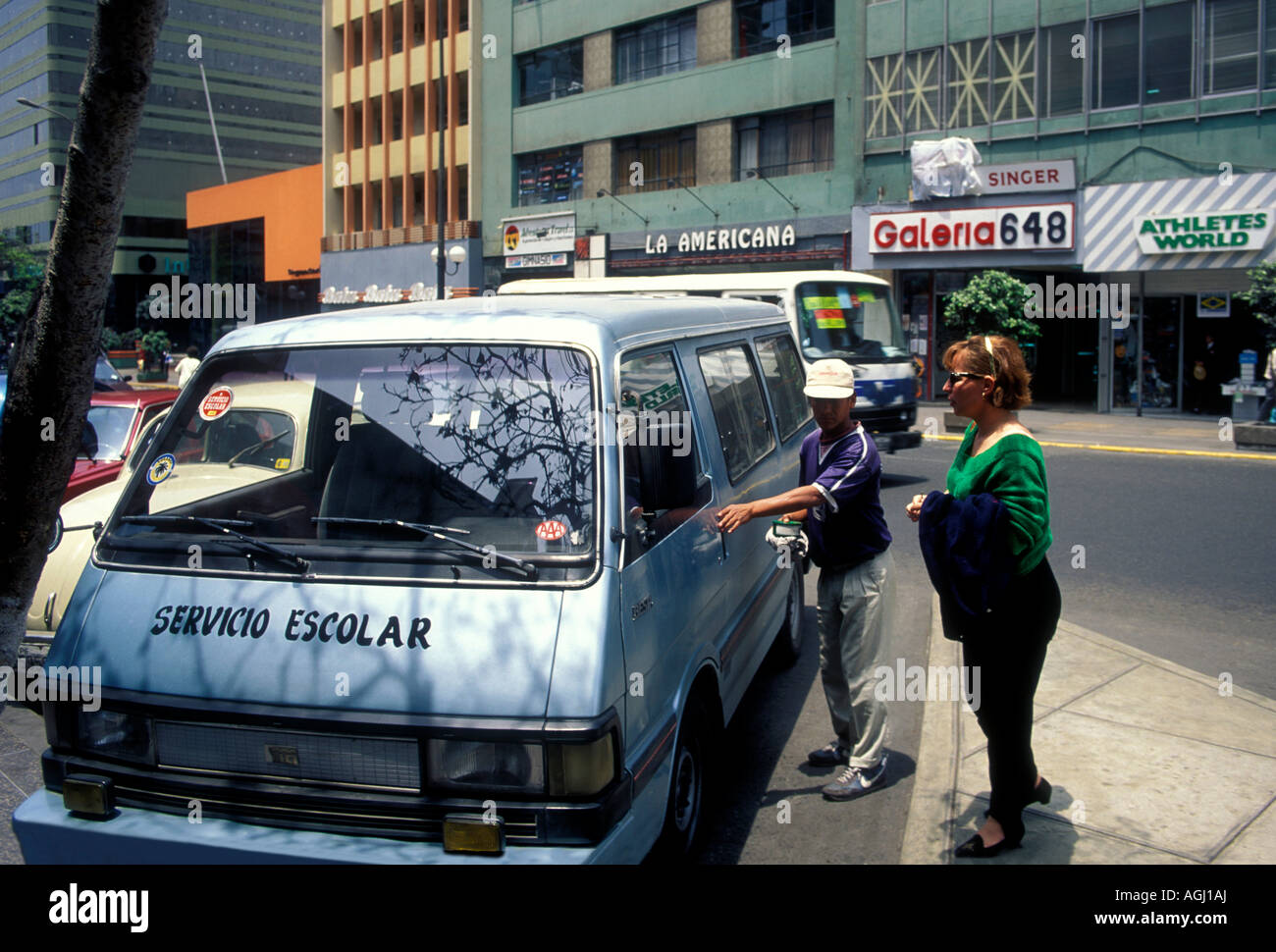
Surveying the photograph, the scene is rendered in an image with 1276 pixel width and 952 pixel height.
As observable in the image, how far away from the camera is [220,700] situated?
3141mm

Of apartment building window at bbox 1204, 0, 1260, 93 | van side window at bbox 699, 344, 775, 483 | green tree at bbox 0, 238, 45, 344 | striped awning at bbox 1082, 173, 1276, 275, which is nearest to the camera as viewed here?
van side window at bbox 699, 344, 775, 483

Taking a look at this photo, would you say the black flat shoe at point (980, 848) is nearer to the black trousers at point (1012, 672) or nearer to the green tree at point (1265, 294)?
the black trousers at point (1012, 672)

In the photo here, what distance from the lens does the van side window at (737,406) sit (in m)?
4.78

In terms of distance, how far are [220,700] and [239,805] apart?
0.30 metres

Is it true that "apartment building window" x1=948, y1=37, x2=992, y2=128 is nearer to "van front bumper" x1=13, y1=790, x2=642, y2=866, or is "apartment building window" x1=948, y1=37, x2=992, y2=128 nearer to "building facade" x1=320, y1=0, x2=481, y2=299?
"building facade" x1=320, y1=0, x2=481, y2=299

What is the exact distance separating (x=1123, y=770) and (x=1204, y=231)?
64.5 feet

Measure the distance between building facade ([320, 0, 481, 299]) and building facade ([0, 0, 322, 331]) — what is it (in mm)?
25951

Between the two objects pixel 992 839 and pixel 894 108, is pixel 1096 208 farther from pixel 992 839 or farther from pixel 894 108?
pixel 992 839

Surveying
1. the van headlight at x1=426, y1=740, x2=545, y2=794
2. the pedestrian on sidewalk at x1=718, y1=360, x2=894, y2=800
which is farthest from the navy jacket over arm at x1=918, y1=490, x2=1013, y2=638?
the van headlight at x1=426, y1=740, x2=545, y2=794

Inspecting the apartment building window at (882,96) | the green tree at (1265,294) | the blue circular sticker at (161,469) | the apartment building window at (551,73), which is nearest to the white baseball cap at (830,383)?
the blue circular sticker at (161,469)

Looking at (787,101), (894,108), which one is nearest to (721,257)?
(787,101)

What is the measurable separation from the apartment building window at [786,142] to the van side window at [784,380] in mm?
21708

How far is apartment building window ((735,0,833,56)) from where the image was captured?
27094 millimetres

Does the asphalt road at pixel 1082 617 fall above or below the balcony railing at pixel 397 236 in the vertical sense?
below
